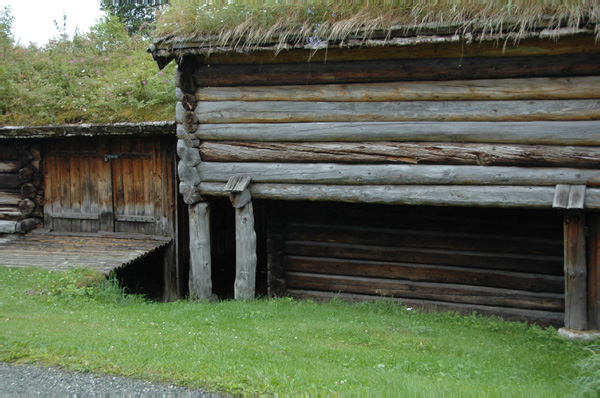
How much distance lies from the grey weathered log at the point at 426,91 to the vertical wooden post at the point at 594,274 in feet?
5.55

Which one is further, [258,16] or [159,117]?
[159,117]

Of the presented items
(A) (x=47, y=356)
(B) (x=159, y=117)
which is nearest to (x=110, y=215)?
(B) (x=159, y=117)

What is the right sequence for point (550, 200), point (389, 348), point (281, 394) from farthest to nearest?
point (550, 200) < point (389, 348) < point (281, 394)

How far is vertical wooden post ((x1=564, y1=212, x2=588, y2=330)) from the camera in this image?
684cm

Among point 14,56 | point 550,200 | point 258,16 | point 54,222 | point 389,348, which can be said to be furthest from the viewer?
point 14,56

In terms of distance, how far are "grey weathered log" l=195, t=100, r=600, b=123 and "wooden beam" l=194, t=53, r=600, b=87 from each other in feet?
1.13

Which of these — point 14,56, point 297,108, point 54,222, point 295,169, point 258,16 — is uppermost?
point 14,56

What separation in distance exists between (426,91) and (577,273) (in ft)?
10.0

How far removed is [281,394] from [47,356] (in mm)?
2516

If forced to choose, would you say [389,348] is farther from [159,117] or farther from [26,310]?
[159,117]

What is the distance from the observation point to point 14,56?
46.8 ft

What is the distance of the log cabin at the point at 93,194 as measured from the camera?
10.7 meters

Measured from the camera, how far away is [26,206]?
11.4m

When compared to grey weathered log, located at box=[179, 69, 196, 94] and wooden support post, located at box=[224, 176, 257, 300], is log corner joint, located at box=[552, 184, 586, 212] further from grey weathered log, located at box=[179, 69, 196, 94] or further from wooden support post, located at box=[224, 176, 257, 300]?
grey weathered log, located at box=[179, 69, 196, 94]
